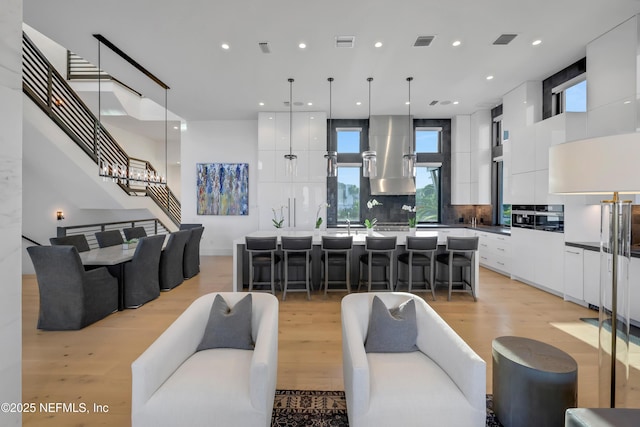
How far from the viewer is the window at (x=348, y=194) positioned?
7.47 m

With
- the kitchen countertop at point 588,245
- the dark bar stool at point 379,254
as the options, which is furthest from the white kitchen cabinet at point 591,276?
the dark bar stool at point 379,254

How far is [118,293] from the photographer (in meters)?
3.92

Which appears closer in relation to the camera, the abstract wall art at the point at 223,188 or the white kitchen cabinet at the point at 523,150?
the white kitchen cabinet at the point at 523,150

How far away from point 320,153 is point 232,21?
12.0ft

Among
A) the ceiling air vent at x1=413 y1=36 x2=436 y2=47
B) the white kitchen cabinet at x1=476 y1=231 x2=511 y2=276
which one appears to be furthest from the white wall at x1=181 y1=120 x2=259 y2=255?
the white kitchen cabinet at x1=476 y1=231 x2=511 y2=276

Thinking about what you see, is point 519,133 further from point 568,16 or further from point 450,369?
point 450,369

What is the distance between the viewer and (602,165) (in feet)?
4.49

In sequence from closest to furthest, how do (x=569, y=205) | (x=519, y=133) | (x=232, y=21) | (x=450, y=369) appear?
(x=450, y=369), (x=232, y=21), (x=569, y=205), (x=519, y=133)

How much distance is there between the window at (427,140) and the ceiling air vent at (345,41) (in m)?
4.08

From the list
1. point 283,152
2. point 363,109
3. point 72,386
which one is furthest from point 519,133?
point 72,386

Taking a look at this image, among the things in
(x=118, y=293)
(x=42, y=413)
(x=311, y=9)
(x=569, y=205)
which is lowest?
(x=42, y=413)

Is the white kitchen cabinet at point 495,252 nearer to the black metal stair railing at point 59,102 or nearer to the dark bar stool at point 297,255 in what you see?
the dark bar stool at point 297,255

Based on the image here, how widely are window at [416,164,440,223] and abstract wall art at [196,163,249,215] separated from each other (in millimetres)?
4277

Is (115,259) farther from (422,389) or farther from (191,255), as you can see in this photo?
(422,389)
